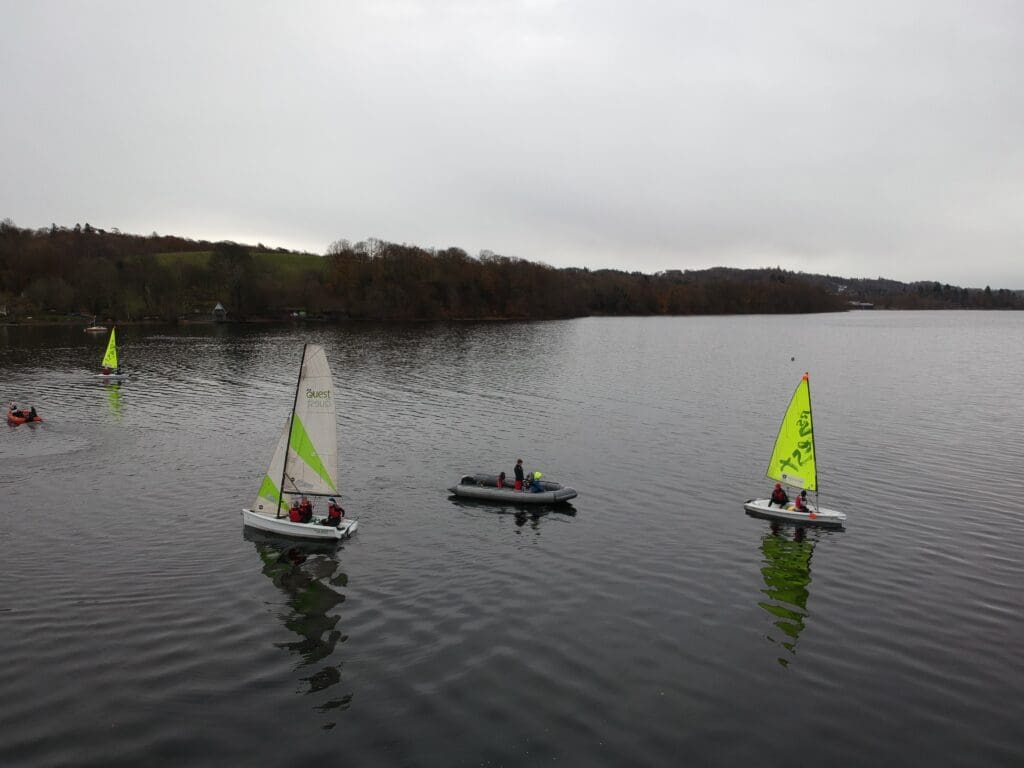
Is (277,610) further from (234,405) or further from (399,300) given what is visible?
(399,300)

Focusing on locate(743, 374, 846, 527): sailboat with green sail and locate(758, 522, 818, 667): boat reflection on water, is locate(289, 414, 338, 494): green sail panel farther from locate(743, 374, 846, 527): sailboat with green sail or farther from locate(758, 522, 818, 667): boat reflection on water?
locate(743, 374, 846, 527): sailboat with green sail

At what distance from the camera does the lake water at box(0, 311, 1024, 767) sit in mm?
17203

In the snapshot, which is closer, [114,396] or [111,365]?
[114,396]

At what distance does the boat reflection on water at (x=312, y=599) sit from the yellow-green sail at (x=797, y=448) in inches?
955

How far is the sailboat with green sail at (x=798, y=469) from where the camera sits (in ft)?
110

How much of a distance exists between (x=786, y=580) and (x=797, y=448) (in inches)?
428

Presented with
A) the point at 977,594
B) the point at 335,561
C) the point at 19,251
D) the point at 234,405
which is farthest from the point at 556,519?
the point at 19,251

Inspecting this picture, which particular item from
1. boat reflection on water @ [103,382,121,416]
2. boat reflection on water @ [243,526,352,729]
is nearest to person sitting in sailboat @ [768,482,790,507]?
boat reflection on water @ [243,526,352,729]

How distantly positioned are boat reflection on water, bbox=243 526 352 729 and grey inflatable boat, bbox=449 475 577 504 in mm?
9405

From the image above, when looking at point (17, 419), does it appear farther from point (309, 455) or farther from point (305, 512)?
point (305, 512)

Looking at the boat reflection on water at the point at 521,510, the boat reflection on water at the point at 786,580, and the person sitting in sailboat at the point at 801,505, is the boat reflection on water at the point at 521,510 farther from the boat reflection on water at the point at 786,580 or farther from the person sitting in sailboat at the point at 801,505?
the person sitting in sailboat at the point at 801,505

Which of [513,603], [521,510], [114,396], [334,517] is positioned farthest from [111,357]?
[513,603]

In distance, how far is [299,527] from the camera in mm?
30500

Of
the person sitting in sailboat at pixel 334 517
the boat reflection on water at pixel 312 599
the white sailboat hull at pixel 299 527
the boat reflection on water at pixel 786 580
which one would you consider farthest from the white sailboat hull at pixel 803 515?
the boat reflection on water at pixel 312 599
